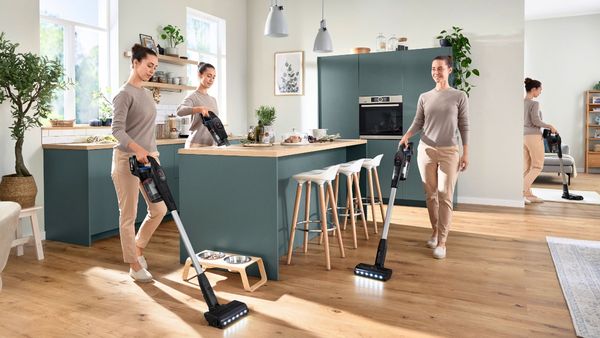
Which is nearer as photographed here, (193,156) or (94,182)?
(193,156)

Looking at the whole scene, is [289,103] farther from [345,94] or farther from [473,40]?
[473,40]

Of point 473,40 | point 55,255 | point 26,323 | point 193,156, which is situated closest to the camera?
point 26,323

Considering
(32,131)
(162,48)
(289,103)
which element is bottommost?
(32,131)

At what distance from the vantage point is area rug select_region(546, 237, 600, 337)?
2.69 m

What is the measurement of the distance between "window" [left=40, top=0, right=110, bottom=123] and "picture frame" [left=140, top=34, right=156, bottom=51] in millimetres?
426

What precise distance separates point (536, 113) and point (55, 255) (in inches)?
238

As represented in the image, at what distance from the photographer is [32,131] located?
4.52 metres

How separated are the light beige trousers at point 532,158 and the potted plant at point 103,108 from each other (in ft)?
17.7

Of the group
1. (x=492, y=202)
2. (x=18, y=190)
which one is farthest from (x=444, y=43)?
(x=18, y=190)

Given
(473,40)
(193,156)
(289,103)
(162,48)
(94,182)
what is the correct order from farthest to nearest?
(289,103), (473,40), (162,48), (94,182), (193,156)

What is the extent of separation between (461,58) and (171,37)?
3.75 metres

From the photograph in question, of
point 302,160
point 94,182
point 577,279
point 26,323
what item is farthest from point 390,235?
point 26,323

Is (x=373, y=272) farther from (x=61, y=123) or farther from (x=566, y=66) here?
(x=566, y=66)

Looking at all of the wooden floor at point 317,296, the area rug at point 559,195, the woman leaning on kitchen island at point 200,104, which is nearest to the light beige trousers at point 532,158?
the area rug at point 559,195
